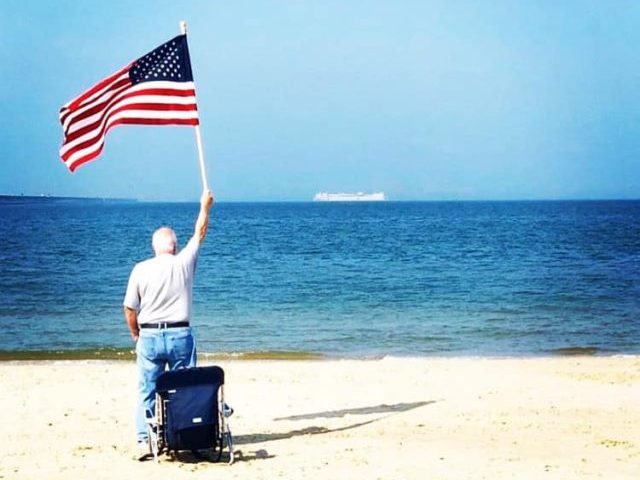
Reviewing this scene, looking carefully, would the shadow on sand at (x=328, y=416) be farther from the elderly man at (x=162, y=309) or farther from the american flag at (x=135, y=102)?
the american flag at (x=135, y=102)

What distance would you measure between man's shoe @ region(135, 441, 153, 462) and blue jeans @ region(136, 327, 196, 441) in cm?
26

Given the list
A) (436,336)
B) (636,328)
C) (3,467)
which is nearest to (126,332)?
(436,336)

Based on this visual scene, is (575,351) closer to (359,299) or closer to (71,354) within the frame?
(71,354)

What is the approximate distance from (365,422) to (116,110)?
3.82 m

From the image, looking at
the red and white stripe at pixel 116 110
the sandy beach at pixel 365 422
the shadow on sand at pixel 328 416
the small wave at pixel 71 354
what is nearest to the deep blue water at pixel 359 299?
the small wave at pixel 71 354

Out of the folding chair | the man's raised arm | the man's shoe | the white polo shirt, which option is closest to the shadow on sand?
the man's shoe

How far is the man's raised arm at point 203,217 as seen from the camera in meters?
7.86

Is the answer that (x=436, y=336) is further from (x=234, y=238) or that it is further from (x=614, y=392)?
(x=234, y=238)

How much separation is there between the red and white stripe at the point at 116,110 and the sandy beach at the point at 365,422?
269cm

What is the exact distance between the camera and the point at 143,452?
25.7 ft

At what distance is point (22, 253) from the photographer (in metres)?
46.0

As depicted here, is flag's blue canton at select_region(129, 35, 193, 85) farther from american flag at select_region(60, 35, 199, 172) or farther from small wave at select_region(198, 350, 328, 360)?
small wave at select_region(198, 350, 328, 360)

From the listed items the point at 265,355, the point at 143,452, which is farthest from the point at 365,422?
the point at 265,355

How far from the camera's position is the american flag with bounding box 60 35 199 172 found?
8758mm
